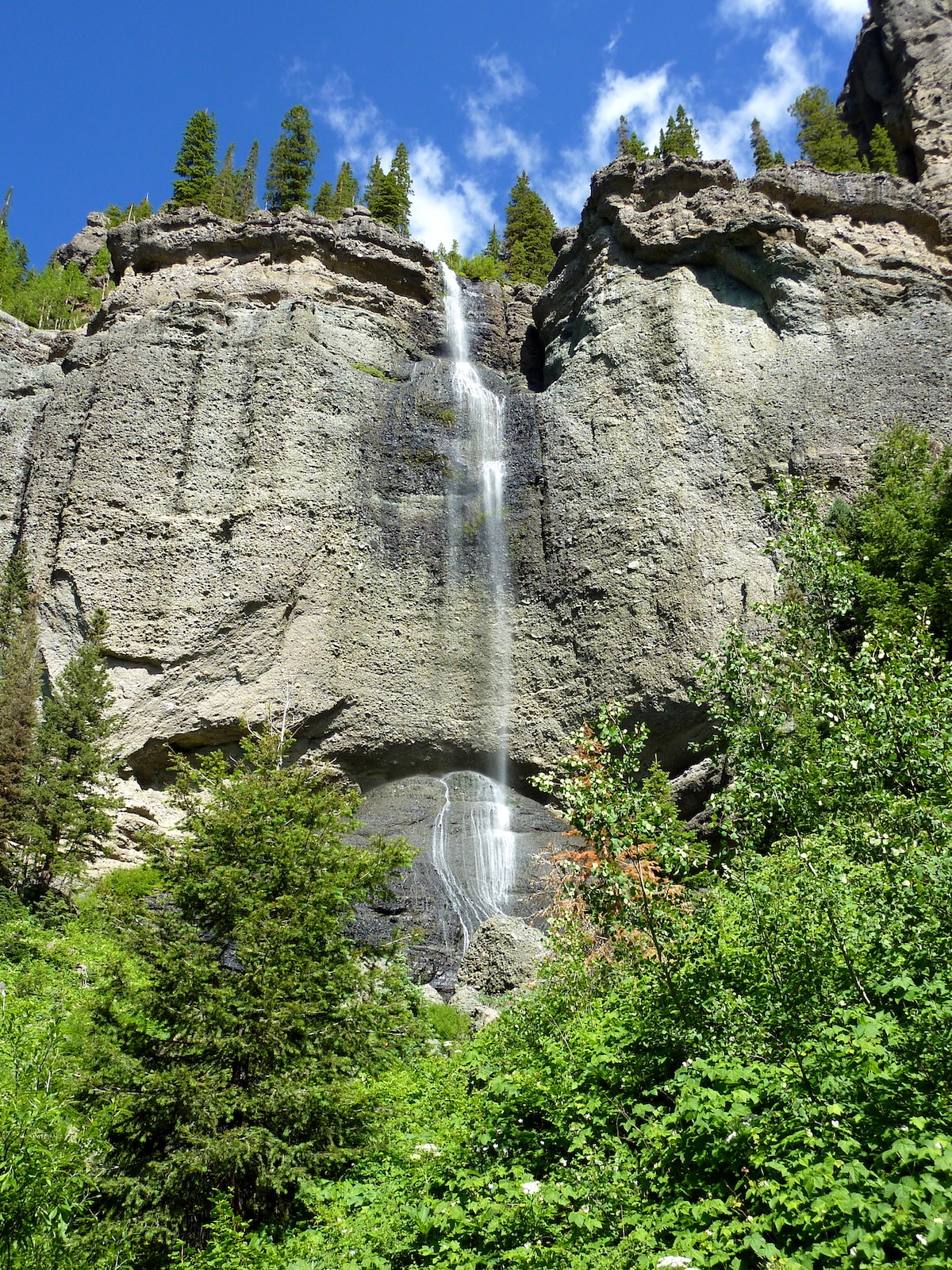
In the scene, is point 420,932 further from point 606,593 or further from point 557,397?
point 557,397

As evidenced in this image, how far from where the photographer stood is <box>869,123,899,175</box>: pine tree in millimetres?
38969

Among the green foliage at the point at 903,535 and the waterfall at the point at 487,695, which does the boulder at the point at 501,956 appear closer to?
the waterfall at the point at 487,695

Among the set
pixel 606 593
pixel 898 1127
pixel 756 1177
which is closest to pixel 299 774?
pixel 756 1177

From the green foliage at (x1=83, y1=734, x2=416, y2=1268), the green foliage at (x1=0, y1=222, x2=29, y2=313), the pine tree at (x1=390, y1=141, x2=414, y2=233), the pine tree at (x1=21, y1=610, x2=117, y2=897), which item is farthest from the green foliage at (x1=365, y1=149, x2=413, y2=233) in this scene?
the green foliage at (x1=83, y1=734, x2=416, y2=1268)

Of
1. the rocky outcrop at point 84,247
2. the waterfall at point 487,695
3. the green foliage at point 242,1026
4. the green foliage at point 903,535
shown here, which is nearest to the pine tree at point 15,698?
the waterfall at point 487,695

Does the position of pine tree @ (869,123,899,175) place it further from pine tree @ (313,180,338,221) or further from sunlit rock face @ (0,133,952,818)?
pine tree @ (313,180,338,221)

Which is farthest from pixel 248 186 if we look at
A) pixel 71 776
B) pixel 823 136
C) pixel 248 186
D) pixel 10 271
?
pixel 71 776

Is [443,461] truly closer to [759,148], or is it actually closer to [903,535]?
[903,535]

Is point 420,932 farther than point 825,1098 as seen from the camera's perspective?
Yes

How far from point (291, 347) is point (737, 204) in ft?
48.3

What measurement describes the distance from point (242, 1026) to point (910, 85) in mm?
46800

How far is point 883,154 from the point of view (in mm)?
39156

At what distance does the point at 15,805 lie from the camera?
20969 mm

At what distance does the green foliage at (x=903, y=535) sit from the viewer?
18688 millimetres
